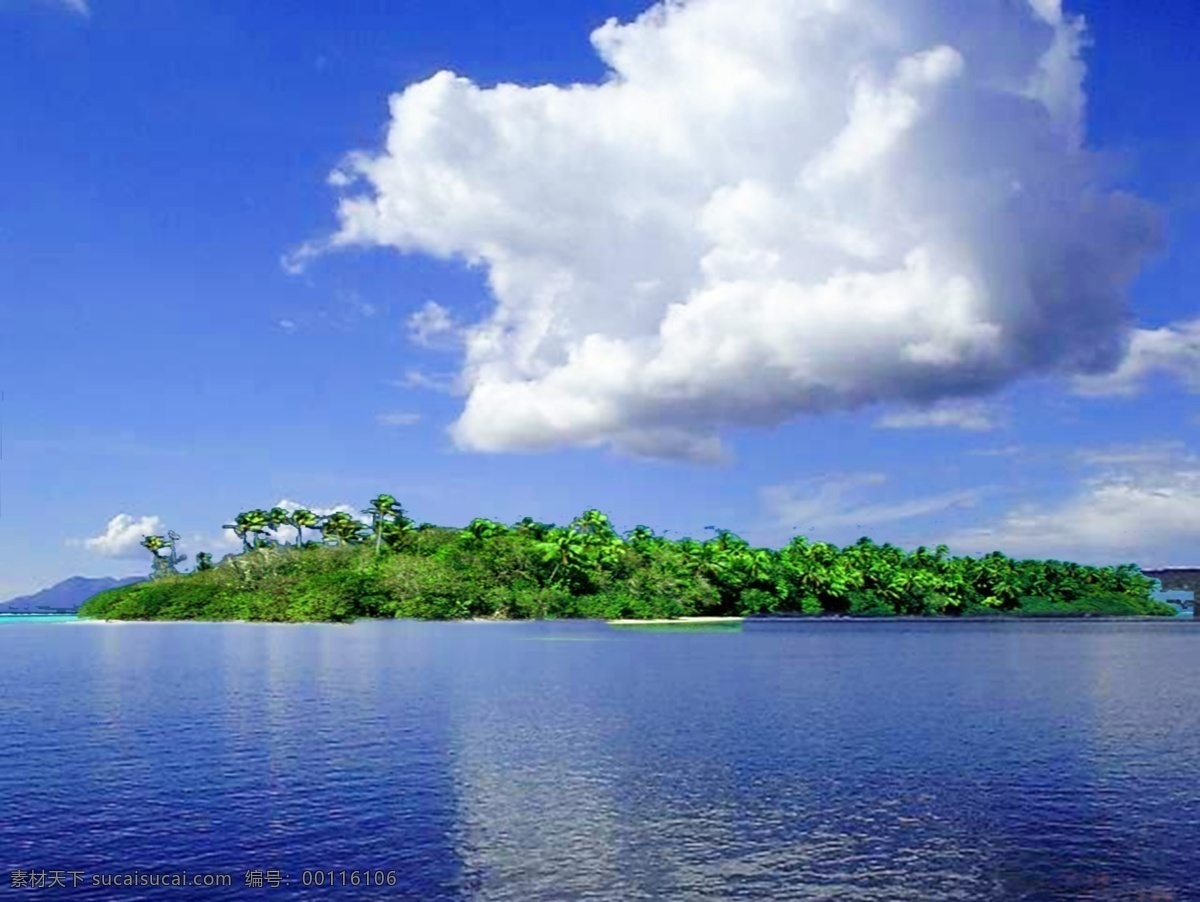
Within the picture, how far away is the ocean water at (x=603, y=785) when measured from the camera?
103ft

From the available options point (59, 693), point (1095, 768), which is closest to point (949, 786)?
point (1095, 768)

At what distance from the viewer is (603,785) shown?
4381cm

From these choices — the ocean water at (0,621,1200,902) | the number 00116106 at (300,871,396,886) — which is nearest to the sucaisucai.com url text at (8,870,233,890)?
the ocean water at (0,621,1200,902)

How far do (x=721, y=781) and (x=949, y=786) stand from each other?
10147 mm

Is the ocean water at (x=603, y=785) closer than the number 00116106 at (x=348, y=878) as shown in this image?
No

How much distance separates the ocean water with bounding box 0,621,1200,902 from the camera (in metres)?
31.5

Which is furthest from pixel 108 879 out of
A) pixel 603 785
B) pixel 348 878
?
pixel 603 785

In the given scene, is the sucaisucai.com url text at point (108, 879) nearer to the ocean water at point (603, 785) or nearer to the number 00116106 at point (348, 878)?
the ocean water at point (603, 785)

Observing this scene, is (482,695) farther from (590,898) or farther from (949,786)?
(590,898)

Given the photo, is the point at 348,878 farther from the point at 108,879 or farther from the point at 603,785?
the point at 603,785

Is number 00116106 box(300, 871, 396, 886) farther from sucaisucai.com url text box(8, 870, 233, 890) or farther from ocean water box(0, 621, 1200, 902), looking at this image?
sucaisucai.com url text box(8, 870, 233, 890)

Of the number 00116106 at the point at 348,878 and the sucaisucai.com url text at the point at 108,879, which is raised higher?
the sucaisucai.com url text at the point at 108,879

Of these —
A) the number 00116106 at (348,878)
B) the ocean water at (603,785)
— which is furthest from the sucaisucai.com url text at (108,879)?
the number 00116106 at (348,878)

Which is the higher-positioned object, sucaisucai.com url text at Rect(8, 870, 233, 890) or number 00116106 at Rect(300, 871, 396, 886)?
sucaisucai.com url text at Rect(8, 870, 233, 890)
